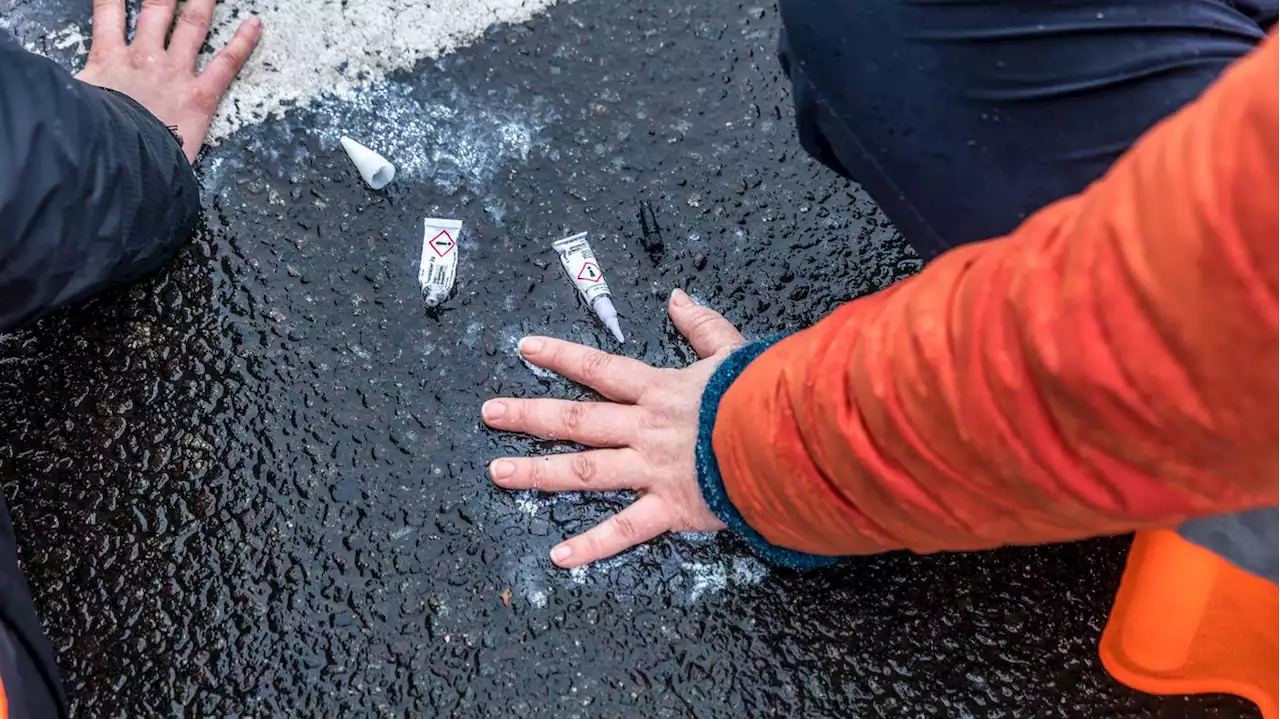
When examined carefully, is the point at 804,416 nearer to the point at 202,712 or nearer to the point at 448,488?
the point at 448,488

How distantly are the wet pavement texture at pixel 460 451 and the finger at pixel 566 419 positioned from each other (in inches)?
2.3

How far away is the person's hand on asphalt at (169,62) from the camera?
179 cm

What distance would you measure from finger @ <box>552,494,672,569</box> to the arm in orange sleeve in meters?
0.38

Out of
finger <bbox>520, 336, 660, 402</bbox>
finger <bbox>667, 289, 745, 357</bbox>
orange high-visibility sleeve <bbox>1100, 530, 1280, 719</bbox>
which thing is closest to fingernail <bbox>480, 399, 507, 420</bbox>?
finger <bbox>520, 336, 660, 402</bbox>

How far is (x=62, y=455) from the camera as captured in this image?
1617 mm

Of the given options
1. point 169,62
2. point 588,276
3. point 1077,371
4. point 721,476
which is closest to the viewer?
point 1077,371

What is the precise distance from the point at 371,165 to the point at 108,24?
66 cm

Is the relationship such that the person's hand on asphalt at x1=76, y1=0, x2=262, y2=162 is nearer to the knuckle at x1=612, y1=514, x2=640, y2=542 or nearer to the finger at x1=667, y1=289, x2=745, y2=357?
the finger at x1=667, y1=289, x2=745, y2=357

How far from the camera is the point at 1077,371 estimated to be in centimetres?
78

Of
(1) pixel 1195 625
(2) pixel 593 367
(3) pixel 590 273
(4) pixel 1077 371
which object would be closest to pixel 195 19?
(3) pixel 590 273

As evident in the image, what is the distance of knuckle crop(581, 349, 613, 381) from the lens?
5.17 ft

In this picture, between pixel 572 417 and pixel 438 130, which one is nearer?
pixel 572 417

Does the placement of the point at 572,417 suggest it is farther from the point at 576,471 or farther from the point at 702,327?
the point at 702,327

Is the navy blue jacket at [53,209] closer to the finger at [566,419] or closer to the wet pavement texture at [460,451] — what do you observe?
the wet pavement texture at [460,451]
